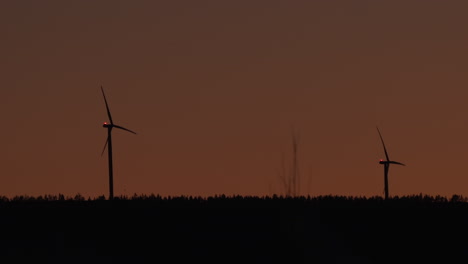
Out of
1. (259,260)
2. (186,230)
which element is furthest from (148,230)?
(259,260)

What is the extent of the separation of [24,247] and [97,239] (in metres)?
6.63

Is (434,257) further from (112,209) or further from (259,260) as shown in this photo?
(112,209)

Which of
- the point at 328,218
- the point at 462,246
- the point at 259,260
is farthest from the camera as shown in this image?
the point at 328,218

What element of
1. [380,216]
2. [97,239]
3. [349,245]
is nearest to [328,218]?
[380,216]

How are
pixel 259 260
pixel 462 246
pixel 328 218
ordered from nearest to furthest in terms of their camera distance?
pixel 259 260 → pixel 462 246 → pixel 328 218

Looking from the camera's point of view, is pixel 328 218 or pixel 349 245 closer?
pixel 349 245

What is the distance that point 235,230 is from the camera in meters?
86.2

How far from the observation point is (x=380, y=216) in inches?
3728

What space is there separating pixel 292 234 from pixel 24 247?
1714 centimetres

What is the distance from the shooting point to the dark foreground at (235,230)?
75875mm

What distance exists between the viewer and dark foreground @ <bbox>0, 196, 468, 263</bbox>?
75.9 m

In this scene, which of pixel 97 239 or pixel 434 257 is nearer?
pixel 434 257

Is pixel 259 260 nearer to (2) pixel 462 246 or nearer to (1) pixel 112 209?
(2) pixel 462 246

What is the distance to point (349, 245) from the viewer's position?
83000 millimetres
